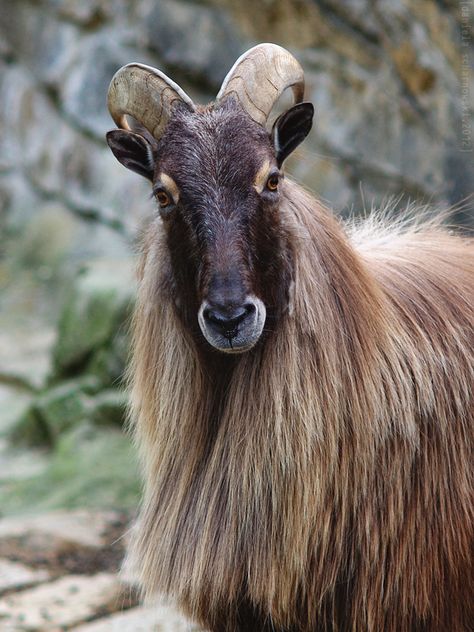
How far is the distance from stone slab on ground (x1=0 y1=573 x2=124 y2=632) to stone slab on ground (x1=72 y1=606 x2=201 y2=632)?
15 centimetres

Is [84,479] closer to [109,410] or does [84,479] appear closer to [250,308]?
[109,410]

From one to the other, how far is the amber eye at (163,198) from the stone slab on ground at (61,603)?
2431mm

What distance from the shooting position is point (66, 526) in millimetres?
6172

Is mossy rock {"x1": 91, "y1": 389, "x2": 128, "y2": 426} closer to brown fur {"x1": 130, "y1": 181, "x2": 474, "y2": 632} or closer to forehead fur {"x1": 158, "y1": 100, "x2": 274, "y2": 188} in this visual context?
brown fur {"x1": 130, "y1": 181, "x2": 474, "y2": 632}

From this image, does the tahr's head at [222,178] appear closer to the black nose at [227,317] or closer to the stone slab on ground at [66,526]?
the black nose at [227,317]

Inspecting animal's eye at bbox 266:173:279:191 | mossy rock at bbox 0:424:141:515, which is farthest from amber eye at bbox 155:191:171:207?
mossy rock at bbox 0:424:141:515

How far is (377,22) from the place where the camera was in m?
7.27

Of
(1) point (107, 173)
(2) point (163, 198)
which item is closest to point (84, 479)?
(2) point (163, 198)

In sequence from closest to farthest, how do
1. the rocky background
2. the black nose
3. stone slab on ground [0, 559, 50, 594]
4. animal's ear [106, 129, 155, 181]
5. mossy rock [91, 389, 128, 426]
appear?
the black nose
animal's ear [106, 129, 155, 181]
stone slab on ground [0, 559, 50, 594]
the rocky background
mossy rock [91, 389, 128, 426]

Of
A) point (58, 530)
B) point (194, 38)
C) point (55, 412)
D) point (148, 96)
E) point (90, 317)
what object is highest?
point (194, 38)

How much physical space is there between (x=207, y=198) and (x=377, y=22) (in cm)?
453

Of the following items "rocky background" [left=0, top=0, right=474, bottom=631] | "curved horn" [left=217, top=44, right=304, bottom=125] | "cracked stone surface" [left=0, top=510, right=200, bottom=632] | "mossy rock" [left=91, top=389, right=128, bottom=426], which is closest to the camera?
"curved horn" [left=217, top=44, right=304, bottom=125]

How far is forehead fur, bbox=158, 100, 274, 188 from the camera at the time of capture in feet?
10.9

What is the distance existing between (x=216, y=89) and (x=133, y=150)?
5411mm
